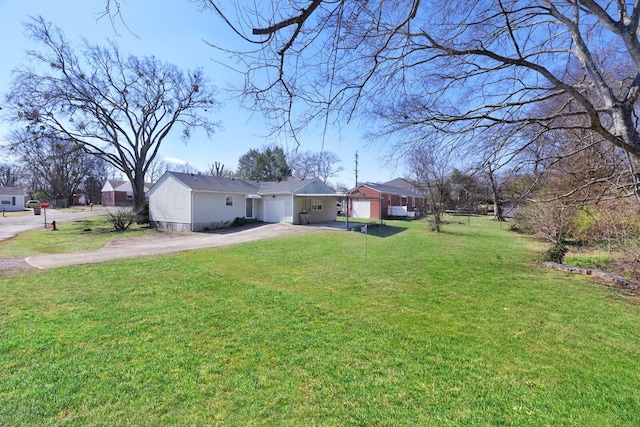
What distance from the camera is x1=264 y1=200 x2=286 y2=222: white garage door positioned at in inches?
838

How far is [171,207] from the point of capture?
18.9m

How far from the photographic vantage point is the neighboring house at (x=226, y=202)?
18031mm

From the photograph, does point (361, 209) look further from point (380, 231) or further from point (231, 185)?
point (231, 185)

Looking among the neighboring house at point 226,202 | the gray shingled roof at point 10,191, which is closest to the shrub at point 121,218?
the neighboring house at point 226,202

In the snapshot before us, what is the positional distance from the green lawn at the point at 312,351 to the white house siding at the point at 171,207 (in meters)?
11.1

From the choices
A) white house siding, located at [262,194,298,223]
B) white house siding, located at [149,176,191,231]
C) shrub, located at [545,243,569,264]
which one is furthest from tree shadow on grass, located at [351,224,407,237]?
white house siding, located at [149,176,191,231]

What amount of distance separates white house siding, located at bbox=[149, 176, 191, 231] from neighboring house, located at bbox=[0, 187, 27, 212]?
117ft

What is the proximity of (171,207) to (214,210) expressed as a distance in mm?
2831

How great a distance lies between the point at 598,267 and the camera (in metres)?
8.53

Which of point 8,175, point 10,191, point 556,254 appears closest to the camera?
point 556,254

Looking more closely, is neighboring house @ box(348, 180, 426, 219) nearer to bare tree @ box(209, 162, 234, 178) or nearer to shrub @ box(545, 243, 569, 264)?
shrub @ box(545, 243, 569, 264)

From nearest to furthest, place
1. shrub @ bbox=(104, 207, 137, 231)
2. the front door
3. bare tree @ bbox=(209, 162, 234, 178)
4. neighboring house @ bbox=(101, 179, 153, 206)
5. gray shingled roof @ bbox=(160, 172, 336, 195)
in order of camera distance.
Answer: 1. shrub @ bbox=(104, 207, 137, 231)
2. gray shingled roof @ bbox=(160, 172, 336, 195)
3. the front door
4. bare tree @ bbox=(209, 162, 234, 178)
5. neighboring house @ bbox=(101, 179, 153, 206)

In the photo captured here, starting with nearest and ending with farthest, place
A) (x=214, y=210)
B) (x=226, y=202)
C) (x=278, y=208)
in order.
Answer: (x=214, y=210)
(x=226, y=202)
(x=278, y=208)

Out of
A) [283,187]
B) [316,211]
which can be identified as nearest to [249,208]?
[283,187]
